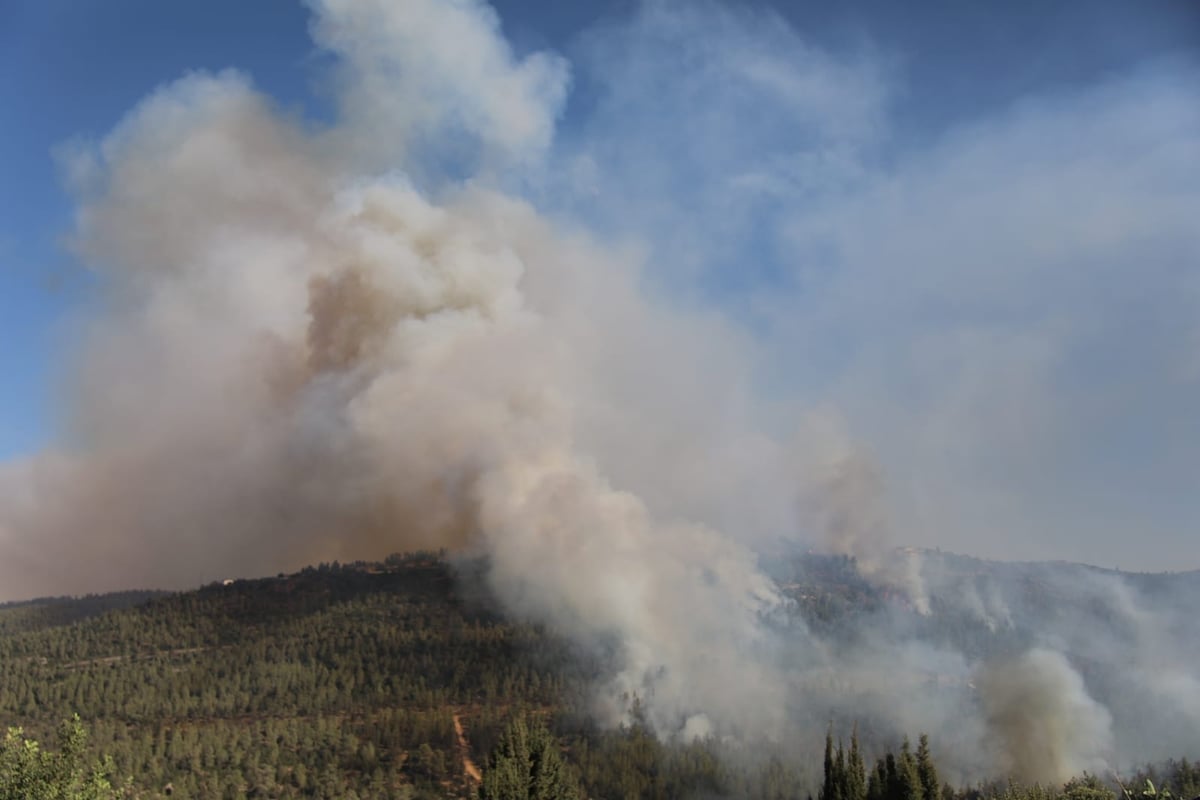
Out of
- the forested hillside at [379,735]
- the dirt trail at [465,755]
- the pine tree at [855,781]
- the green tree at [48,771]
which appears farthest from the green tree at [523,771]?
the dirt trail at [465,755]

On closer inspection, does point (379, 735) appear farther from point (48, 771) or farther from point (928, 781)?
point (48, 771)

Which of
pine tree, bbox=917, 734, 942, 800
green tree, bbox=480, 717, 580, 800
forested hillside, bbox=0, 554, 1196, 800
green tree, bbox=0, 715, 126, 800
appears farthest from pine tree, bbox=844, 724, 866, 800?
green tree, bbox=0, 715, 126, 800

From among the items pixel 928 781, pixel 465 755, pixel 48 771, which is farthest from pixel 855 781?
pixel 465 755

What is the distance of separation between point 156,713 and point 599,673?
9146cm

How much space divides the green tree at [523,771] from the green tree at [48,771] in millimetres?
35145

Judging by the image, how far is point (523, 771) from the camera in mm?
82812

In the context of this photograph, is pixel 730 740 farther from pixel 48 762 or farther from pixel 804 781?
pixel 48 762

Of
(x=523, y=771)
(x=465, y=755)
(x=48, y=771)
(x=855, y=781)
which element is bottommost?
(x=465, y=755)

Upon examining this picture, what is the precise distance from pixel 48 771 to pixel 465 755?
106 metres

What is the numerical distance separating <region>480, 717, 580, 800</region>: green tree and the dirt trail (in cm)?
4836

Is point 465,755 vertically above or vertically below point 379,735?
below

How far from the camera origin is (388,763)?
465 feet

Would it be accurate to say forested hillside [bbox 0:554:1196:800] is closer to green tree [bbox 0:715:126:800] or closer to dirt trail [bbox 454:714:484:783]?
dirt trail [bbox 454:714:484:783]

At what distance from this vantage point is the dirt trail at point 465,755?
140m
